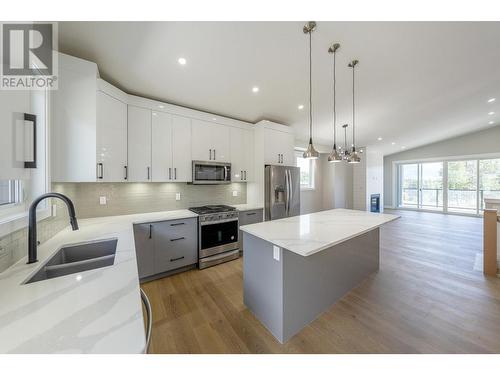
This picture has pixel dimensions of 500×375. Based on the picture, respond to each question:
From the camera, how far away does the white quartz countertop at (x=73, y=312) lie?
1.85 ft

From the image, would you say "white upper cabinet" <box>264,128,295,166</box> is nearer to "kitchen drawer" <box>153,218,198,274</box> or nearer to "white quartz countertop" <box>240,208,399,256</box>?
"white quartz countertop" <box>240,208,399,256</box>

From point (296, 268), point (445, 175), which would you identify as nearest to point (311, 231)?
point (296, 268)

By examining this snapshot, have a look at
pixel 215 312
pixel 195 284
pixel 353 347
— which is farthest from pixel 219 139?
pixel 353 347

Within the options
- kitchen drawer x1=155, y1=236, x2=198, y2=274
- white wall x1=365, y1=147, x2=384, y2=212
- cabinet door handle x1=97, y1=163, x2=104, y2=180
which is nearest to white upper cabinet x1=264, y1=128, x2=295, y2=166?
kitchen drawer x1=155, y1=236, x2=198, y2=274

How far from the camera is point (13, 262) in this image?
114cm

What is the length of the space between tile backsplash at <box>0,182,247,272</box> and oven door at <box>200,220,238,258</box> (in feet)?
2.10

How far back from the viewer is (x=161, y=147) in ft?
8.91

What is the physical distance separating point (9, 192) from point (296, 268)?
229 centimetres

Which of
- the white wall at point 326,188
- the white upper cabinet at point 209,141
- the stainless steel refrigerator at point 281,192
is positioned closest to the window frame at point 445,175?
the white wall at point 326,188

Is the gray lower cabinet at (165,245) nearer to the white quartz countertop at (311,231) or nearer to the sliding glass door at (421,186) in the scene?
the white quartz countertop at (311,231)

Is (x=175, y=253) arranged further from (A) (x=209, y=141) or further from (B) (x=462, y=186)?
(B) (x=462, y=186)

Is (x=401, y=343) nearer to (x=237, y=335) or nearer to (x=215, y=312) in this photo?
(x=237, y=335)

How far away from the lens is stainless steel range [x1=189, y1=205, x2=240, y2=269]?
110 inches
